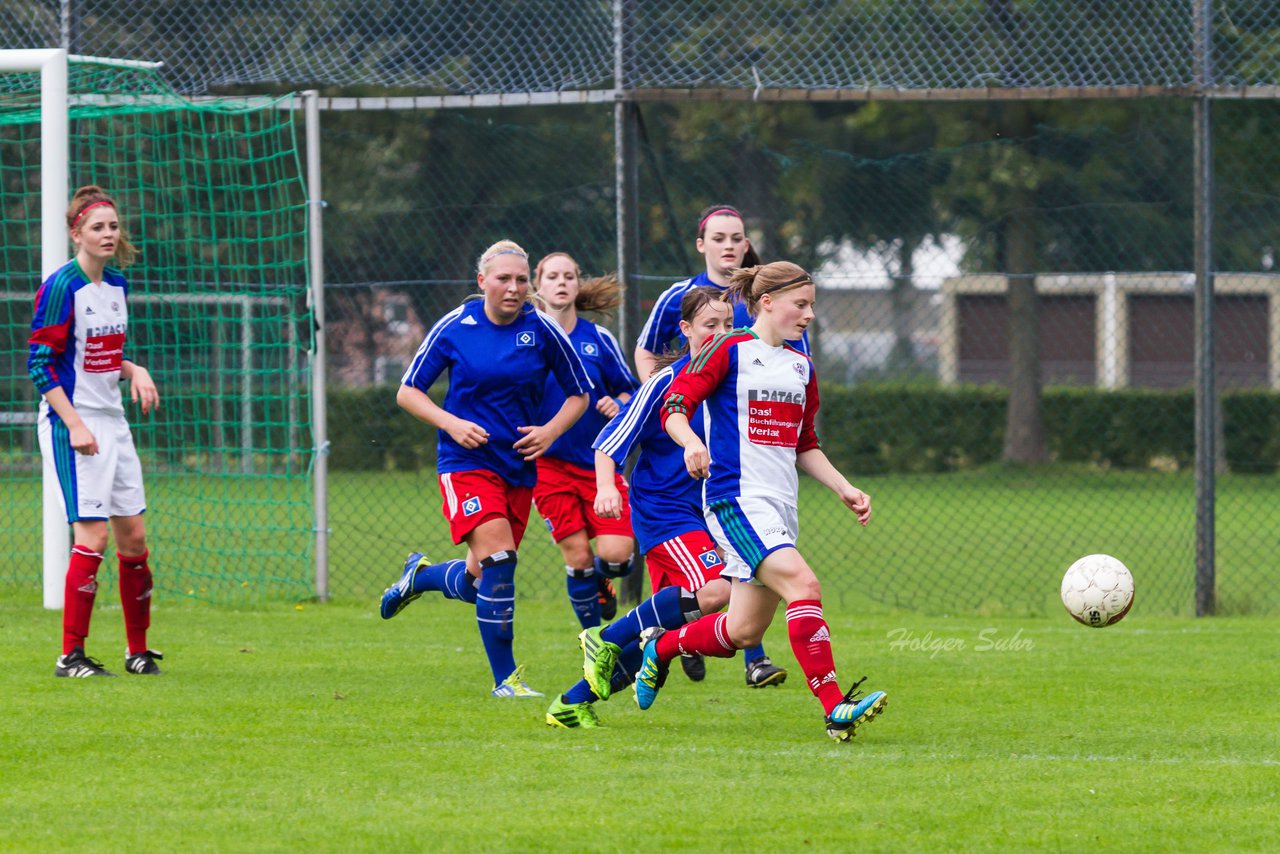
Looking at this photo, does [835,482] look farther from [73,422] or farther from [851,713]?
[73,422]

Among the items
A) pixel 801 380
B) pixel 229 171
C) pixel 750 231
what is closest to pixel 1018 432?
pixel 750 231

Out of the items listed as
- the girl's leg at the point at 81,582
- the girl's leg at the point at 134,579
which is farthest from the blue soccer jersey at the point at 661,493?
the girl's leg at the point at 81,582

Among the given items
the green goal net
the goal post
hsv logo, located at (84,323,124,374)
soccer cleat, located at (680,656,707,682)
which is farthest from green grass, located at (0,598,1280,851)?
the green goal net

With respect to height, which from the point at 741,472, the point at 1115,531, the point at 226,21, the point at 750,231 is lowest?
the point at 1115,531

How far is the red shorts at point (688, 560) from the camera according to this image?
6.56 meters

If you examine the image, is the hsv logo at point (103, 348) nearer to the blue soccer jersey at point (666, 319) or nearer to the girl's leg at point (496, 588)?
the girl's leg at point (496, 588)

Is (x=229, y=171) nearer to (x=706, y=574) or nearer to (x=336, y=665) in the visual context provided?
(x=336, y=665)

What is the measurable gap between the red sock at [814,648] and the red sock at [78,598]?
3307mm

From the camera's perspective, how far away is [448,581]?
23.8ft

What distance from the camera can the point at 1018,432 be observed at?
20.2m

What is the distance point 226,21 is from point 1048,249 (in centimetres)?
1047

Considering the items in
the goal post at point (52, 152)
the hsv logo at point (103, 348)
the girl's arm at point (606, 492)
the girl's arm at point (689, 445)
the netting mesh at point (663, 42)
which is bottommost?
the girl's arm at point (606, 492)

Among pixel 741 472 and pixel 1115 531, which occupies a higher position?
pixel 741 472

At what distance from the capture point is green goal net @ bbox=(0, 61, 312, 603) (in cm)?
1026
